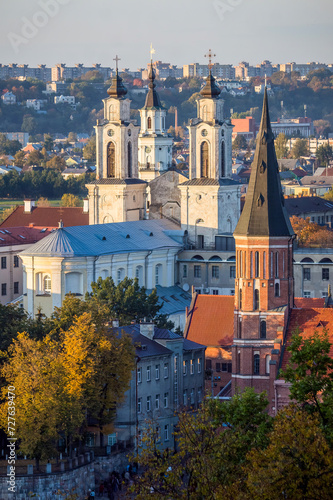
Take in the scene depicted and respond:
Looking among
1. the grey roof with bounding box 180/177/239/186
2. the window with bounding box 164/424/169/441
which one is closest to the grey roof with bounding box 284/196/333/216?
the grey roof with bounding box 180/177/239/186

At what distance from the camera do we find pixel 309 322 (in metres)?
73.3

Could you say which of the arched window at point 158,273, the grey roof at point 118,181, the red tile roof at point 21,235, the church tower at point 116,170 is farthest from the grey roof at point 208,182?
the red tile roof at point 21,235

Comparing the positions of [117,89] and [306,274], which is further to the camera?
[117,89]

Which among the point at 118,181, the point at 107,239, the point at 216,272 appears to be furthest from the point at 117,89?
the point at 216,272

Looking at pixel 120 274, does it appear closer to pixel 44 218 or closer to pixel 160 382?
pixel 44 218

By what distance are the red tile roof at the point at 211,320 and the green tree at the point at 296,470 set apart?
1439 inches

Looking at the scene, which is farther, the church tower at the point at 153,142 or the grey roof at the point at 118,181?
the church tower at the point at 153,142

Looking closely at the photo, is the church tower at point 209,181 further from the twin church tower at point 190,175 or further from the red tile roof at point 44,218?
the red tile roof at point 44,218

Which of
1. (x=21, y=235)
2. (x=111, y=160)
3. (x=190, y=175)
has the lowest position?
(x=21, y=235)

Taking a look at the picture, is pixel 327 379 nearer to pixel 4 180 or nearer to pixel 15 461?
pixel 15 461

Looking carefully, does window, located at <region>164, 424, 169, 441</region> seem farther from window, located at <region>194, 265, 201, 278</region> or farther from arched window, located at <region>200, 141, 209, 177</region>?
arched window, located at <region>200, 141, 209, 177</region>

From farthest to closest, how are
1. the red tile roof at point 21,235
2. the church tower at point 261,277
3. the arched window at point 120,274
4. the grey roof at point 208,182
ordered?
1. the red tile roof at point 21,235
2. the grey roof at point 208,182
3. the arched window at point 120,274
4. the church tower at point 261,277

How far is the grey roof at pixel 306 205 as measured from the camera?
521 feet

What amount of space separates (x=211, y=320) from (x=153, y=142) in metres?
50.9
